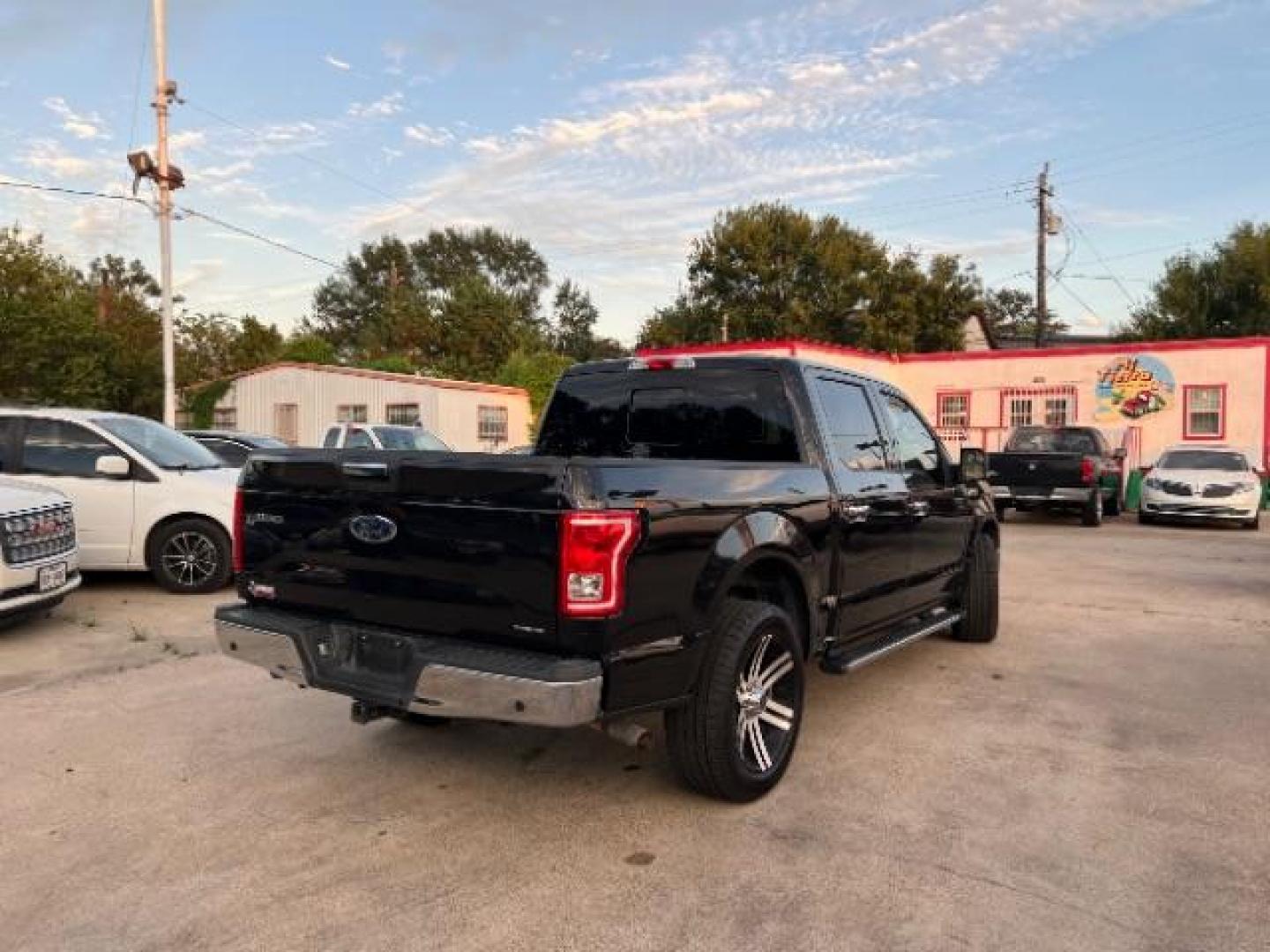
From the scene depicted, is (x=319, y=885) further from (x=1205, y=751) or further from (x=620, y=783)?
(x=1205, y=751)

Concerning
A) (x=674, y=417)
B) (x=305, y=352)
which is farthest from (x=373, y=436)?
(x=305, y=352)

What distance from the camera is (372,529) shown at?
12.3 ft

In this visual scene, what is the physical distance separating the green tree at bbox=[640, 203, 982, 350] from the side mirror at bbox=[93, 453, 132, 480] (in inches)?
1455

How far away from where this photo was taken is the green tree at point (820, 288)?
4444cm

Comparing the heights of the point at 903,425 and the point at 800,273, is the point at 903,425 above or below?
below

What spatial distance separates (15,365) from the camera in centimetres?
2545

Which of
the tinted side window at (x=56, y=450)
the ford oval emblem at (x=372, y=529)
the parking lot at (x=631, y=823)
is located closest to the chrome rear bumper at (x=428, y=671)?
the ford oval emblem at (x=372, y=529)

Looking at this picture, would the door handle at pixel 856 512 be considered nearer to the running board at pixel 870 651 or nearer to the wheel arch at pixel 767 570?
the wheel arch at pixel 767 570

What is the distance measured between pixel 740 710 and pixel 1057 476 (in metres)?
13.8

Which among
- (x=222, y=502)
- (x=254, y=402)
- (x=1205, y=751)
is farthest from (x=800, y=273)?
(x=1205, y=751)

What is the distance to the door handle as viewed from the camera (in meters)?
4.72

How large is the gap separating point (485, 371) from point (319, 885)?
4519cm

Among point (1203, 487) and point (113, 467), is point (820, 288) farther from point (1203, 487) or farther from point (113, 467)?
point (113, 467)

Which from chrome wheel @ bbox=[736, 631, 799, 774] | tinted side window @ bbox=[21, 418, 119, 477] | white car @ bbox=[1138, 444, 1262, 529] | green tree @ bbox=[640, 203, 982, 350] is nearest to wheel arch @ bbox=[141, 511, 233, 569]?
tinted side window @ bbox=[21, 418, 119, 477]
